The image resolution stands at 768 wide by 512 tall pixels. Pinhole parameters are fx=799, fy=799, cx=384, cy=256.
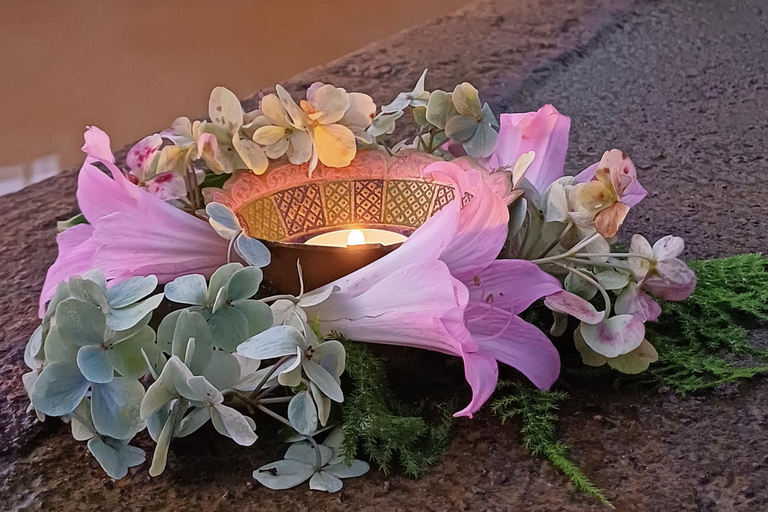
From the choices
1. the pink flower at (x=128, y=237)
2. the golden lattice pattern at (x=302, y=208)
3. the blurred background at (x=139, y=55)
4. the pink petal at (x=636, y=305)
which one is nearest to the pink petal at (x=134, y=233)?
the pink flower at (x=128, y=237)

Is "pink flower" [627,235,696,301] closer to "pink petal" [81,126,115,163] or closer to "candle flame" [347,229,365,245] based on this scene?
"candle flame" [347,229,365,245]

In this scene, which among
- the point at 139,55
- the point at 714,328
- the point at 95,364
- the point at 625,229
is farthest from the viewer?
the point at 139,55

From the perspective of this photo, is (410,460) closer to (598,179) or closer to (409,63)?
(598,179)

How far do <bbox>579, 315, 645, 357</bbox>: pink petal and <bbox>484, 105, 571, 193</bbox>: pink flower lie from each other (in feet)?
0.35

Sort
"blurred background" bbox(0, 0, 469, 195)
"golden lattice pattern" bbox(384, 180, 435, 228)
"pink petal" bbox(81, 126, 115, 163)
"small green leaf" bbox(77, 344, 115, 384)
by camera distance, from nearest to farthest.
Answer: "small green leaf" bbox(77, 344, 115, 384) → "pink petal" bbox(81, 126, 115, 163) → "golden lattice pattern" bbox(384, 180, 435, 228) → "blurred background" bbox(0, 0, 469, 195)

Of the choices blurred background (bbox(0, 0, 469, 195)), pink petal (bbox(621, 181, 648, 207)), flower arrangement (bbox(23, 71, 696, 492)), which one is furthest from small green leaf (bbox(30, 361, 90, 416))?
blurred background (bbox(0, 0, 469, 195))

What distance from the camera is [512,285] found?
38 centimetres

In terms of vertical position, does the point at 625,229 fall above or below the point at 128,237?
below

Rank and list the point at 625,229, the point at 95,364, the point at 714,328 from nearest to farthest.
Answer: the point at 95,364 → the point at 714,328 → the point at 625,229

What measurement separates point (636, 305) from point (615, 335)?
0.02 metres

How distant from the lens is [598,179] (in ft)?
1.31

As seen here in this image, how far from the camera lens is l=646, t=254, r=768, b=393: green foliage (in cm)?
42

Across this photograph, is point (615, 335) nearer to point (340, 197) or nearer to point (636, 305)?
point (636, 305)

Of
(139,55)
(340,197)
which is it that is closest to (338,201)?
(340,197)
